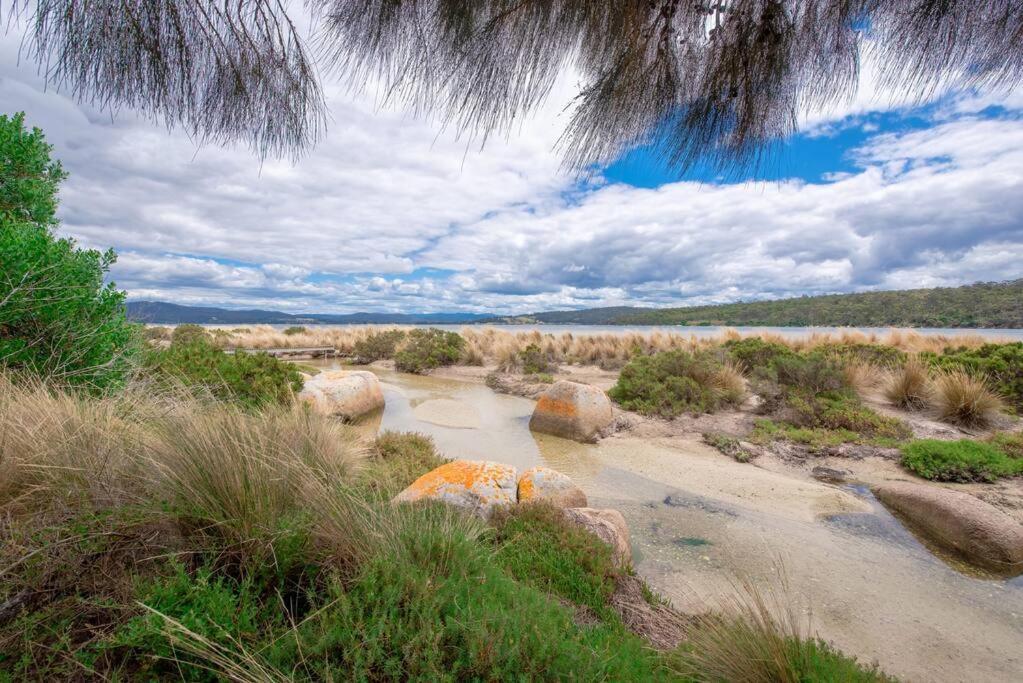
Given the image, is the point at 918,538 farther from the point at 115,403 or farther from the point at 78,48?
the point at 115,403

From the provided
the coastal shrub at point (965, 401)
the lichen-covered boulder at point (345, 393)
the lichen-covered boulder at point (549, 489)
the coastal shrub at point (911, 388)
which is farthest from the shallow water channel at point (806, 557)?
the coastal shrub at point (911, 388)

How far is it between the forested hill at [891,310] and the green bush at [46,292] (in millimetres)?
37768

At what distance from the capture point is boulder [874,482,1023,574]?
4418mm

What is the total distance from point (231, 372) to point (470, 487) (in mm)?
5077

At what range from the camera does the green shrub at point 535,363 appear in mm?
16906

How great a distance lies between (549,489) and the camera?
5.11 m

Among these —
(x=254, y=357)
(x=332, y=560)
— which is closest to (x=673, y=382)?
(x=254, y=357)

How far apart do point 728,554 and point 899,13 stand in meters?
4.51

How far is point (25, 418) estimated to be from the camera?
10.2 ft

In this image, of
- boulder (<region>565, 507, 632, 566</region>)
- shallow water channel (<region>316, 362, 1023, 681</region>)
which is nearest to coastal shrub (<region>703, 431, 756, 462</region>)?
shallow water channel (<region>316, 362, 1023, 681</region>)

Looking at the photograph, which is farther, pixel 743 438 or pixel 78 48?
pixel 743 438

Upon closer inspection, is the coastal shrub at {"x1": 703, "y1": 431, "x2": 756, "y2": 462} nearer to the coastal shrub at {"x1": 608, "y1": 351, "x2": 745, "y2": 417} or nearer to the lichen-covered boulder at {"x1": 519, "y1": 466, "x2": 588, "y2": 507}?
the coastal shrub at {"x1": 608, "y1": 351, "x2": 745, "y2": 417}

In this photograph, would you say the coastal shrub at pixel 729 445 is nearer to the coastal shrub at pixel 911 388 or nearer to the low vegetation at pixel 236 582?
the coastal shrub at pixel 911 388

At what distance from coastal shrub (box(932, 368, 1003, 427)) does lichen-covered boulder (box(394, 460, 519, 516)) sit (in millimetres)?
9865
